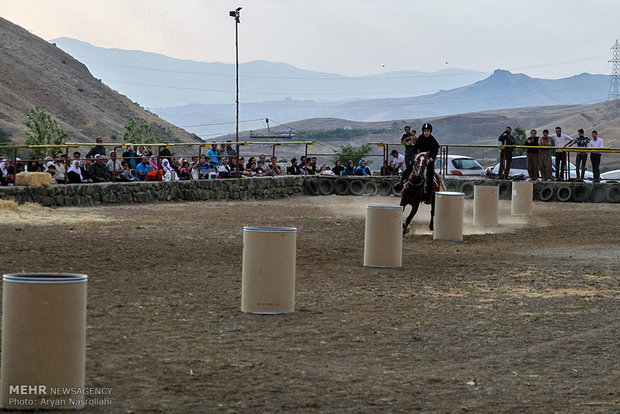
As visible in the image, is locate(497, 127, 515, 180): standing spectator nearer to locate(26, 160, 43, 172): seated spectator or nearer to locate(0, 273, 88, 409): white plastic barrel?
locate(26, 160, 43, 172): seated spectator

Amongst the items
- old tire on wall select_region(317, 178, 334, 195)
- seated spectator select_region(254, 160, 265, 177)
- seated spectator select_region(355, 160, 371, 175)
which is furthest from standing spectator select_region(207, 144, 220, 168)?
seated spectator select_region(355, 160, 371, 175)

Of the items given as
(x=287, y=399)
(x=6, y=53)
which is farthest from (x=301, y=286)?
(x=6, y=53)

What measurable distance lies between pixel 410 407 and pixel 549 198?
3124 cm

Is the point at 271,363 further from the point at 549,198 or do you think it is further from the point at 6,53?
the point at 6,53

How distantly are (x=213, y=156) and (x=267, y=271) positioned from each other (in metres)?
26.6

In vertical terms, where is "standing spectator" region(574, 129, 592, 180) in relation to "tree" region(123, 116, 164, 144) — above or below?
below

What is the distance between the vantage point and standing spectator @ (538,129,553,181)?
38.2m

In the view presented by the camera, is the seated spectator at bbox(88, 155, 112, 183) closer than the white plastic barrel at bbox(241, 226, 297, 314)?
No

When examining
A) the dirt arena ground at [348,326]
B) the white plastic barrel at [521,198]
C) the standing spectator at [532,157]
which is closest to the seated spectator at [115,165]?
the dirt arena ground at [348,326]

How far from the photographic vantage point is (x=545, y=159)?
38375mm

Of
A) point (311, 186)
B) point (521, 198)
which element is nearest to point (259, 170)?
point (311, 186)

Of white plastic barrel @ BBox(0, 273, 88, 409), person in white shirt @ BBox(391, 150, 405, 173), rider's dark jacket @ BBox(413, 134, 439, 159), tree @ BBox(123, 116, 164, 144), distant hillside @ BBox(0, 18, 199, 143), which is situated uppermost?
distant hillside @ BBox(0, 18, 199, 143)

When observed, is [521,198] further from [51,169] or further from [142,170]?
[51,169]

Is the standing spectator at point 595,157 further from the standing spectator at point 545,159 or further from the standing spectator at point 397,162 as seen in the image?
the standing spectator at point 397,162
